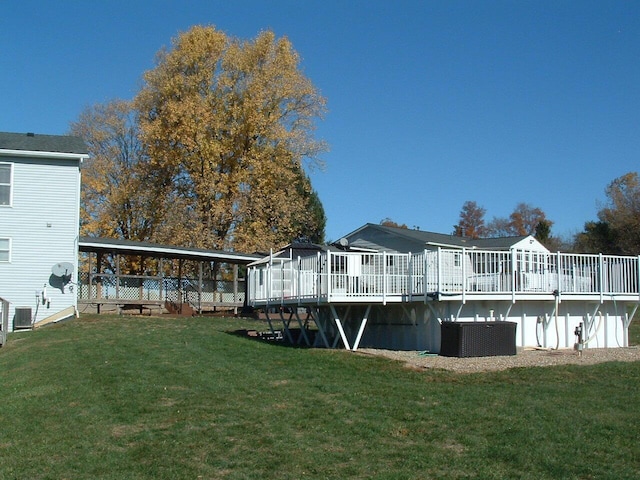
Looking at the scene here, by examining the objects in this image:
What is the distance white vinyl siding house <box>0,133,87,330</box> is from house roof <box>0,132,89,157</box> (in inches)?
1.2

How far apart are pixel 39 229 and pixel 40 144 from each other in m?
2.89

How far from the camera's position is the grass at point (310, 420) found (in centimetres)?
722

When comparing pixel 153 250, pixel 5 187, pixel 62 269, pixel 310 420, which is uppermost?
pixel 5 187

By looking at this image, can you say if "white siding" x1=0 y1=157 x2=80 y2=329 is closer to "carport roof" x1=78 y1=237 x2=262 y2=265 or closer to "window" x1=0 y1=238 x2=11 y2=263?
"window" x1=0 y1=238 x2=11 y2=263

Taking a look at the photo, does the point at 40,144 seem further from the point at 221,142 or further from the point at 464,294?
the point at 464,294

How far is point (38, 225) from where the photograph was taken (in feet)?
82.2

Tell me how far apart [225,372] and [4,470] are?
5379 mm

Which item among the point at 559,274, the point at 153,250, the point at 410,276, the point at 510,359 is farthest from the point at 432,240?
the point at 510,359

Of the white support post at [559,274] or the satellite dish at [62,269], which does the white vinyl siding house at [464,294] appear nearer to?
the white support post at [559,274]

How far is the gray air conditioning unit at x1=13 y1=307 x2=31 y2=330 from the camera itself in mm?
23859

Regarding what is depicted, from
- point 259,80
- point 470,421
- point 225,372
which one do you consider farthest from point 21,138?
point 470,421

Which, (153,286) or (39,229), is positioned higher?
(39,229)

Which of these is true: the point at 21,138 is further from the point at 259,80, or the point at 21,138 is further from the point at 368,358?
the point at 368,358

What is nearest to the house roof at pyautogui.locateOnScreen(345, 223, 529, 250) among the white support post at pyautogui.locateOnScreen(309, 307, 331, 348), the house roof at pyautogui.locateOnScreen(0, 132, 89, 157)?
the white support post at pyautogui.locateOnScreen(309, 307, 331, 348)
